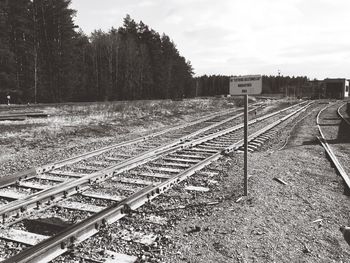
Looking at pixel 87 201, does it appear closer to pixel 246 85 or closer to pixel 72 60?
pixel 246 85

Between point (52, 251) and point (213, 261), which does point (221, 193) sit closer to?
point (213, 261)

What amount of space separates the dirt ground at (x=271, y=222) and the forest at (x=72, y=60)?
1299 inches

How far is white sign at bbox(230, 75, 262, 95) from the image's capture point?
6.13 meters

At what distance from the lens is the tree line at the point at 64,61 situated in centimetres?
3691

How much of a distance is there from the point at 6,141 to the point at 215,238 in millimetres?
10466

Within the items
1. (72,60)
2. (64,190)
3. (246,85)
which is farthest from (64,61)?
(246,85)

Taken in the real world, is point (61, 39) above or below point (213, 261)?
above

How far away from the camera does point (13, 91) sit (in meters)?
35.1

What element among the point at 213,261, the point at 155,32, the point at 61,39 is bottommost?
the point at 213,261

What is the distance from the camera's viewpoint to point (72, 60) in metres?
44.3

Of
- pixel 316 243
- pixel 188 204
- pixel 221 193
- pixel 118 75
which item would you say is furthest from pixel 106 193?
pixel 118 75

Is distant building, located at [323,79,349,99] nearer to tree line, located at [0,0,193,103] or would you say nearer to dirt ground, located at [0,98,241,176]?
tree line, located at [0,0,193,103]

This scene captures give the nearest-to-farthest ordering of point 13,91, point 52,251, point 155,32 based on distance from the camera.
A: 1. point 52,251
2. point 13,91
3. point 155,32

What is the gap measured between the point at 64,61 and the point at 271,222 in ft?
136
